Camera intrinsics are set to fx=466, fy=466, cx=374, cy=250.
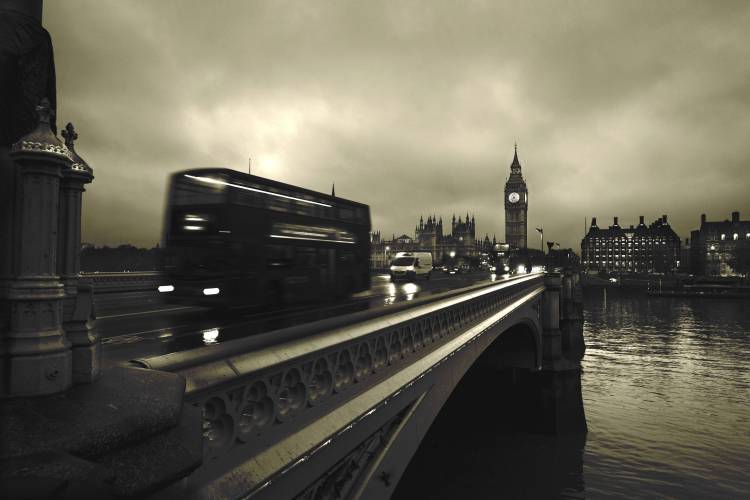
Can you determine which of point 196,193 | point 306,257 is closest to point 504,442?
point 306,257

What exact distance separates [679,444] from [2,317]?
27.5 metres

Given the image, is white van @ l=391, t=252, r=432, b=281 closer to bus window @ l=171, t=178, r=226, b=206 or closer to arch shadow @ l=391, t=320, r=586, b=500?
arch shadow @ l=391, t=320, r=586, b=500

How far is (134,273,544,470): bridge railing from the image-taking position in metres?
2.95

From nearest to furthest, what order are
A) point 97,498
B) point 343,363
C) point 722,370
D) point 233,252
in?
point 97,498, point 343,363, point 233,252, point 722,370

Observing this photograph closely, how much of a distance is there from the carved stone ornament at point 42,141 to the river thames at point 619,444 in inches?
740

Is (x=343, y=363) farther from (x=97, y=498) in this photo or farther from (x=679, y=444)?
(x=679, y=444)

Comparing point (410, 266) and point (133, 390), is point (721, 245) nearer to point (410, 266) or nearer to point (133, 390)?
point (410, 266)

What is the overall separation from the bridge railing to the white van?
88.3ft

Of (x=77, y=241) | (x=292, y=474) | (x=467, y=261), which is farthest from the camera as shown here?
(x=467, y=261)

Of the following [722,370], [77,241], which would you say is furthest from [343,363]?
[722,370]

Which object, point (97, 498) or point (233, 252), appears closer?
point (97, 498)

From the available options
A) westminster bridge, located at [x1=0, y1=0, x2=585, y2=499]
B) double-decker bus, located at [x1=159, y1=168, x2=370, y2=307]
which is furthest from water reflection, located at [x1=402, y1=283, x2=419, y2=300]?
westminster bridge, located at [x1=0, y1=0, x2=585, y2=499]

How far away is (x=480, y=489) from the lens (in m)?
18.3

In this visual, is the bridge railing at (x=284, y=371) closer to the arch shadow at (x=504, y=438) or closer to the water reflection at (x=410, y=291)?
the water reflection at (x=410, y=291)
